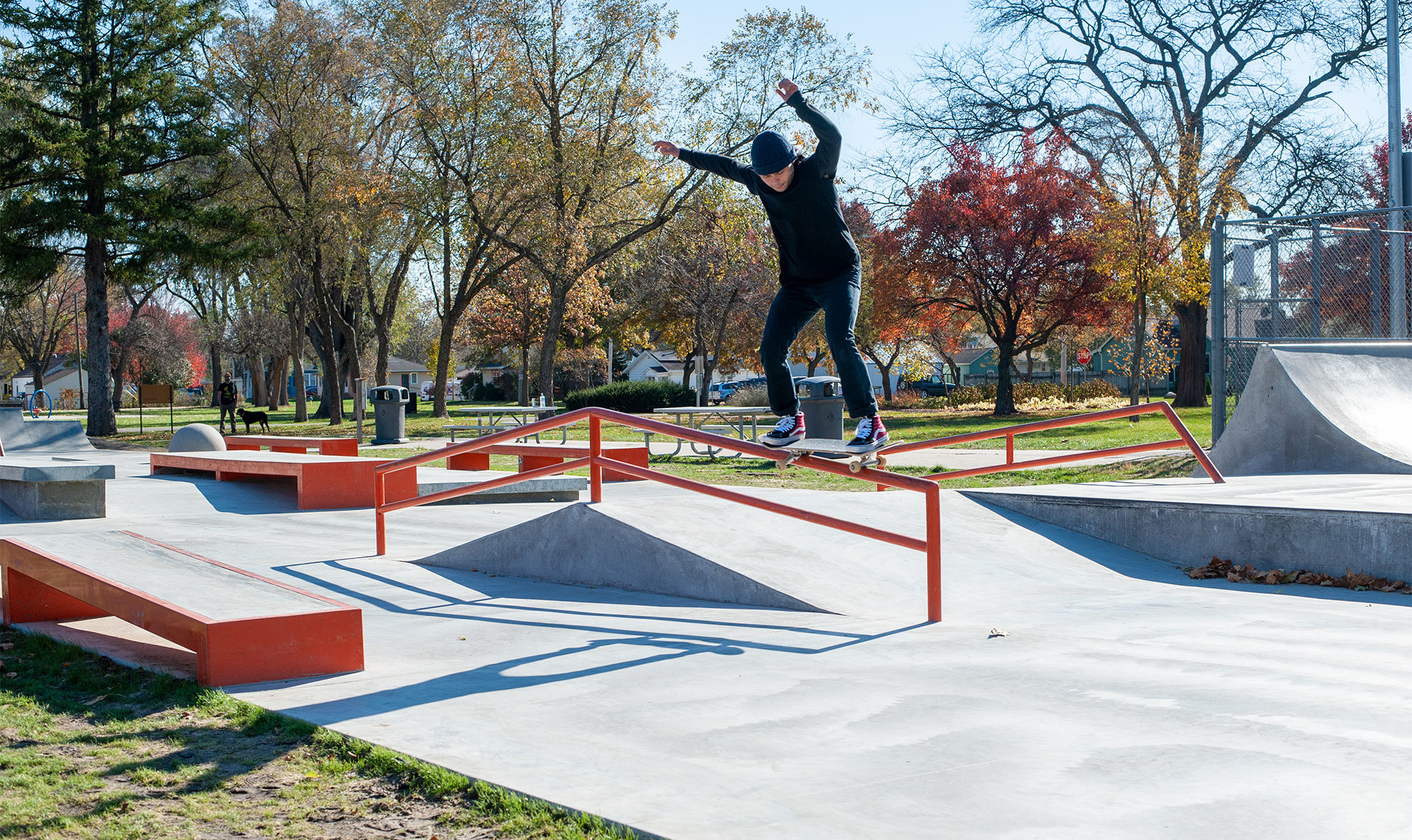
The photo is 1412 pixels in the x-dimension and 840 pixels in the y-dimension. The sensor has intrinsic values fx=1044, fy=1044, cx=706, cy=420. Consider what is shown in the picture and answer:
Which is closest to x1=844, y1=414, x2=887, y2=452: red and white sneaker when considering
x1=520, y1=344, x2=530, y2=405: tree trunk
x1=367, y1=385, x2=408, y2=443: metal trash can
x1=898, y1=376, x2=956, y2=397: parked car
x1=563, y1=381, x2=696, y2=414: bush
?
x1=367, y1=385, x2=408, y2=443: metal trash can

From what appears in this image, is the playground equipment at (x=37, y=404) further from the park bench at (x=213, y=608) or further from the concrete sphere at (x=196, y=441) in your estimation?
the park bench at (x=213, y=608)

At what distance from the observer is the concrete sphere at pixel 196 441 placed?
1528 centimetres

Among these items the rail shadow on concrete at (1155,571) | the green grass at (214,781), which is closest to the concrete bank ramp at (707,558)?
the rail shadow on concrete at (1155,571)

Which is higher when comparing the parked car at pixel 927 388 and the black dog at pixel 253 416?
the parked car at pixel 927 388

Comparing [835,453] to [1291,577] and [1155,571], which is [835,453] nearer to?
[1155,571]

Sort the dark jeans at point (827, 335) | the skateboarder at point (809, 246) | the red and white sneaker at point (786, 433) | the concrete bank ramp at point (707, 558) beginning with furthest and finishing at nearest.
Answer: the concrete bank ramp at point (707, 558) → the red and white sneaker at point (786, 433) → the dark jeans at point (827, 335) → the skateboarder at point (809, 246)

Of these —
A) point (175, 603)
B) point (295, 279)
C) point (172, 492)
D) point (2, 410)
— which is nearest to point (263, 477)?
point (172, 492)

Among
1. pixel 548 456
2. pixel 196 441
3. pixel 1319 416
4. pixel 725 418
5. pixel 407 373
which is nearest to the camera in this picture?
pixel 1319 416

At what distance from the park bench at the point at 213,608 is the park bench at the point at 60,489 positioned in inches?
159

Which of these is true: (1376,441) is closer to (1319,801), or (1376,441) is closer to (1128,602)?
(1128,602)

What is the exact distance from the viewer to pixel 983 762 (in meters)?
3.23

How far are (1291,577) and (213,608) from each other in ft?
22.9

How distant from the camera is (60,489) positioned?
10.1 meters

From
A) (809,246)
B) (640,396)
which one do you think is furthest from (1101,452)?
(640,396)
